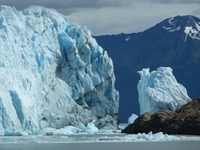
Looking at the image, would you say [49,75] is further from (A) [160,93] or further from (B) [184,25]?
(B) [184,25]

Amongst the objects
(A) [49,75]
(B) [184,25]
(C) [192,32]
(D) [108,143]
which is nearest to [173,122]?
(A) [49,75]

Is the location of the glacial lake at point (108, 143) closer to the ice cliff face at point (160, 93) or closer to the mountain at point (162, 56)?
the ice cliff face at point (160, 93)

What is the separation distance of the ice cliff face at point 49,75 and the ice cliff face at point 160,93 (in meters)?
3.30

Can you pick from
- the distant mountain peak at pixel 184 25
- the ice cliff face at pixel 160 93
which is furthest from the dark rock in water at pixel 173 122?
the distant mountain peak at pixel 184 25

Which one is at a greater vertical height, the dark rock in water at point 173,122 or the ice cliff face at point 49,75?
the ice cliff face at point 49,75

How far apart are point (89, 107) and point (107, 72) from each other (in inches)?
130

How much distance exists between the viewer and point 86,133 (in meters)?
55.3

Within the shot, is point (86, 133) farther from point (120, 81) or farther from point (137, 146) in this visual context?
point (120, 81)

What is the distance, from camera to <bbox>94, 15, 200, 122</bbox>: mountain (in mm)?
133625

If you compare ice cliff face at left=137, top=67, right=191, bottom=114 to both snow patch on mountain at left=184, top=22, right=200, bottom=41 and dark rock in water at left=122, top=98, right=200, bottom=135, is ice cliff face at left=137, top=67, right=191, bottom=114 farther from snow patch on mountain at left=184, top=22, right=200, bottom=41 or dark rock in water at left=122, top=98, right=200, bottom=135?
snow patch on mountain at left=184, top=22, right=200, bottom=41

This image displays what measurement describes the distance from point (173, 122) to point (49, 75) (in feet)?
33.2

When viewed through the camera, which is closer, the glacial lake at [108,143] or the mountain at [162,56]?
the glacial lake at [108,143]

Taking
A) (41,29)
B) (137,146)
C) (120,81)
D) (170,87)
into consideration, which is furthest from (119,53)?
(137,146)

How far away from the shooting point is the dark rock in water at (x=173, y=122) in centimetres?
5050
